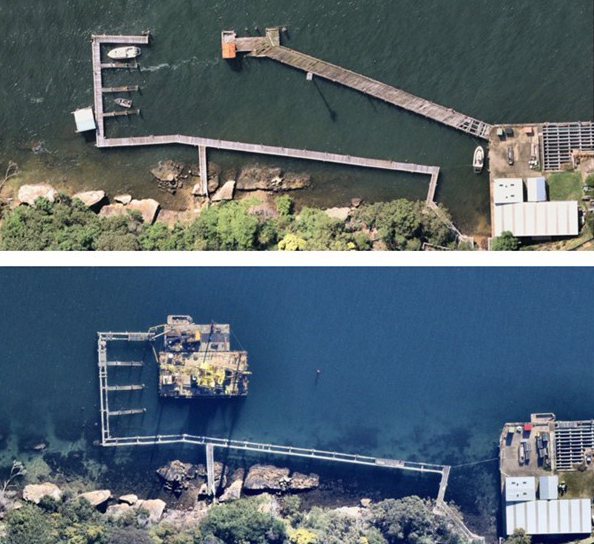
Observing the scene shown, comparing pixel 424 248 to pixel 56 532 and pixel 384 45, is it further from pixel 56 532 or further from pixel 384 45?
pixel 56 532

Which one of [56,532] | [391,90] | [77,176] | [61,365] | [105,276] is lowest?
[56,532]

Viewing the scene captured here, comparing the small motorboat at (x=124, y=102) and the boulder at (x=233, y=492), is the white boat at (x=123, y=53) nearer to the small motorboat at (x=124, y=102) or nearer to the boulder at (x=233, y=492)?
the small motorboat at (x=124, y=102)

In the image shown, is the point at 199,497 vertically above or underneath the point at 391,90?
underneath

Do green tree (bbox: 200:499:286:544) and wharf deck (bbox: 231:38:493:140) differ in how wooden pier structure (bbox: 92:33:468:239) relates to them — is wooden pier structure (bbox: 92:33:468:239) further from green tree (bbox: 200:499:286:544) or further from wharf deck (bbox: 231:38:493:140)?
green tree (bbox: 200:499:286:544)

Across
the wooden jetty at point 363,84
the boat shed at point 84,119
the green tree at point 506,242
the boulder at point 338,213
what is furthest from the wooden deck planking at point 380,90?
the boat shed at point 84,119

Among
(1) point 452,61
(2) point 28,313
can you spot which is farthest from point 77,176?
(1) point 452,61
